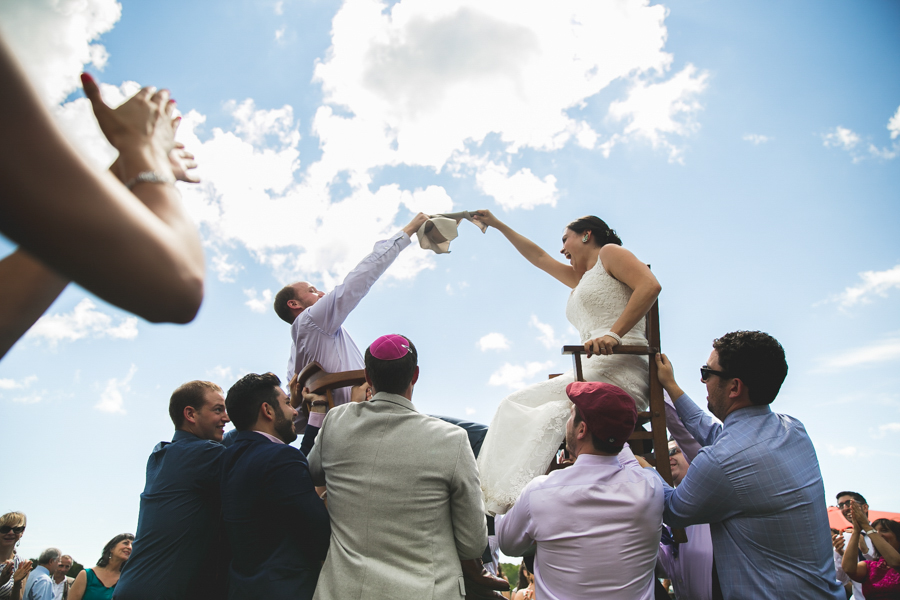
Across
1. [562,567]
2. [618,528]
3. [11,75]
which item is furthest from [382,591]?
[11,75]

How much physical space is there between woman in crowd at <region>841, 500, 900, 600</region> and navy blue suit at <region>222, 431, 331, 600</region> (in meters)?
6.33

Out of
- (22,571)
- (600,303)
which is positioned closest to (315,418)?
(600,303)

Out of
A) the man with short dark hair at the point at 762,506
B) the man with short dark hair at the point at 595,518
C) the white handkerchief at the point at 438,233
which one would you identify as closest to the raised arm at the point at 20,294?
the man with short dark hair at the point at 595,518

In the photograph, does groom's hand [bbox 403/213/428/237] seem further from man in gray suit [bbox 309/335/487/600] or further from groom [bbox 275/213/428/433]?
man in gray suit [bbox 309/335/487/600]

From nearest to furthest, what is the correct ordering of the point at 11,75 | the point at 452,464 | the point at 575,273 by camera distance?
the point at 11,75, the point at 452,464, the point at 575,273

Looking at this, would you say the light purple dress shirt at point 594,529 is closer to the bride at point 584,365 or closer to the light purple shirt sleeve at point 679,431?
the bride at point 584,365

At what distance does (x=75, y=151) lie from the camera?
21.2 inches

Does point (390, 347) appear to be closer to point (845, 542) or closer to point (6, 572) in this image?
point (6, 572)

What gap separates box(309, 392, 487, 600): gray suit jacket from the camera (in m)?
2.42

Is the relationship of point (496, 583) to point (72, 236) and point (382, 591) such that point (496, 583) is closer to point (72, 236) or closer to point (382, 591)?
point (382, 591)

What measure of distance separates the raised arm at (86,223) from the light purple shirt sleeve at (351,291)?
3467 millimetres

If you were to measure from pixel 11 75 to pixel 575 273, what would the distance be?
14.6 feet

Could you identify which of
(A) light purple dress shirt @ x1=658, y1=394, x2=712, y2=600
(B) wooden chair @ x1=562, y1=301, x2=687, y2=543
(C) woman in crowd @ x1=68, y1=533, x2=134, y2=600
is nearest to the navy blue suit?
(B) wooden chair @ x1=562, y1=301, x2=687, y2=543

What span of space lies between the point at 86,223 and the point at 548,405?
3.34 meters
